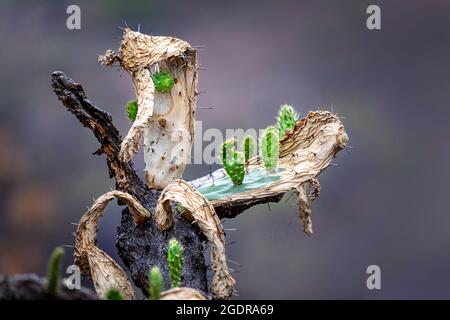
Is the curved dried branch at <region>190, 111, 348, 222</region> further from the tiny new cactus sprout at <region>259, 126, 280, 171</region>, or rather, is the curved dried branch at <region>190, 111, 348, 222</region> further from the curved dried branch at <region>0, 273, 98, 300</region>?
the curved dried branch at <region>0, 273, 98, 300</region>

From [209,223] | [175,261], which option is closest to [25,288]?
[175,261]

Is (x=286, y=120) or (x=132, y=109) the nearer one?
(x=132, y=109)

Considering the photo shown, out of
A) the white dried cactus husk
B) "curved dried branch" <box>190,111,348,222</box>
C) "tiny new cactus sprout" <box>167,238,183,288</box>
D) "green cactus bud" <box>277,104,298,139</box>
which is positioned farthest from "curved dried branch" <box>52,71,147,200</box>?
"green cactus bud" <box>277,104,298,139</box>

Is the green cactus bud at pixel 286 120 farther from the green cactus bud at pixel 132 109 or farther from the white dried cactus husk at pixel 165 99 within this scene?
the green cactus bud at pixel 132 109

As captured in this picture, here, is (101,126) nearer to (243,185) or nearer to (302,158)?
(243,185)
